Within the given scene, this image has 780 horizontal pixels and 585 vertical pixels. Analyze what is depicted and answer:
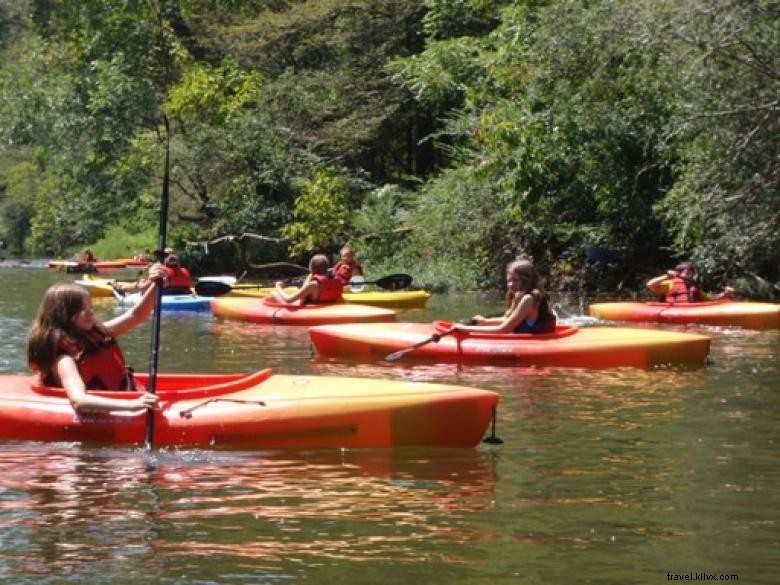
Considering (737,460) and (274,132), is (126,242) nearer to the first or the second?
(274,132)

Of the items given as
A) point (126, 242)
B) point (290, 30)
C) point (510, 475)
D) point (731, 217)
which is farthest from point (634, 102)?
point (126, 242)

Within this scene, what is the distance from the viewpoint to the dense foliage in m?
17.1

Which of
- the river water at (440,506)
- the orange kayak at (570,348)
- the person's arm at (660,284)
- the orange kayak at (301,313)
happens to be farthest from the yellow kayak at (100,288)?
the river water at (440,506)

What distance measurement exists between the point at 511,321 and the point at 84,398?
485 cm

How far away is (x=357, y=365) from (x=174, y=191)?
57.3 feet

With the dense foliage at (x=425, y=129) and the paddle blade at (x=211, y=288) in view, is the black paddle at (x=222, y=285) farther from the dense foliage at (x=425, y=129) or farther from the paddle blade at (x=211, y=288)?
the dense foliage at (x=425, y=129)

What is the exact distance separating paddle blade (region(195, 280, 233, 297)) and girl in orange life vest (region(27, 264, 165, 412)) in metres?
11.2

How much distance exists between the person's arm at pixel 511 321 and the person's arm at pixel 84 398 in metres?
4.46

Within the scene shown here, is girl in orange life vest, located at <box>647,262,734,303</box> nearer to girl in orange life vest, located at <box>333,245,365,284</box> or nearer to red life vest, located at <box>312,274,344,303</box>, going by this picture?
Result: red life vest, located at <box>312,274,344,303</box>

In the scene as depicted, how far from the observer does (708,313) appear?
49.9 ft

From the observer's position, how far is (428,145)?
3036cm

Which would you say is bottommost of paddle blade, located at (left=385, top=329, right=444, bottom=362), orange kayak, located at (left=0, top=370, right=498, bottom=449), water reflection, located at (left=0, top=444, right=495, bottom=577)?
water reflection, located at (left=0, top=444, right=495, bottom=577)

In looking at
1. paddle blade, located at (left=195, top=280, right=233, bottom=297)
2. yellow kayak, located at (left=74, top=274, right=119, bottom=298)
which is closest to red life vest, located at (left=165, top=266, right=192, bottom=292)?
paddle blade, located at (left=195, top=280, right=233, bottom=297)

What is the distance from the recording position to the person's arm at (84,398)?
7.34m
